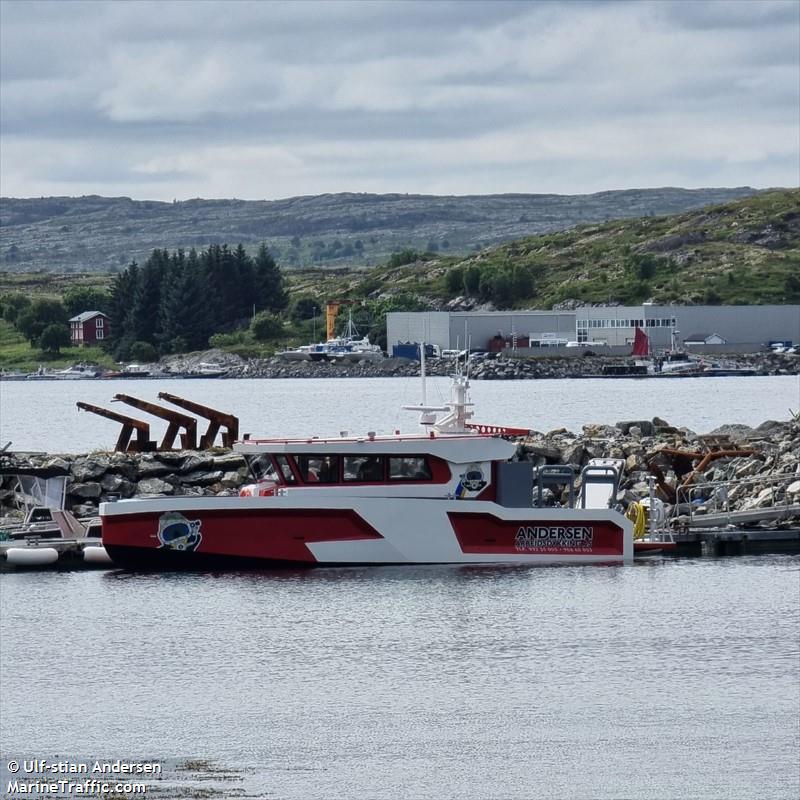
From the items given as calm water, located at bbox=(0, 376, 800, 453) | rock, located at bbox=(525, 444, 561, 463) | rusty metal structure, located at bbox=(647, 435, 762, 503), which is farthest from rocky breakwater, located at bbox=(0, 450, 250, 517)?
calm water, located at bbox=(0, 376, 800, 453)

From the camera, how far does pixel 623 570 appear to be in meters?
40.5

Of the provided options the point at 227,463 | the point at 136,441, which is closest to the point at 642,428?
the point at 136,441

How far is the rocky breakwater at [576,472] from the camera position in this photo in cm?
4738

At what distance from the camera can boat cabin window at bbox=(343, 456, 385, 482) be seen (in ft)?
129

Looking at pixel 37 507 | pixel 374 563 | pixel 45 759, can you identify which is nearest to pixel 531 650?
pixel 374 563

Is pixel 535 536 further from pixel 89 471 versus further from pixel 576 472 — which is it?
pixel 89 471

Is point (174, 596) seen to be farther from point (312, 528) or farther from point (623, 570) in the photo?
point (623, 570)

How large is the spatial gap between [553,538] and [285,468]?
21.1 feet

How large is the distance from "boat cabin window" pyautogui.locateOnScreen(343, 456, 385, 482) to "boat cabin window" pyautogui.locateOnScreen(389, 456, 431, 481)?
250mm

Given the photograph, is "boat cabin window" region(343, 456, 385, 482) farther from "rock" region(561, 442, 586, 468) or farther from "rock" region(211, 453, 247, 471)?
"rock" region(561, 442, 586, 468)

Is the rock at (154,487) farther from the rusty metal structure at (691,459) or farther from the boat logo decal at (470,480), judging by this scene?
the rusty metal structure at (691,459)

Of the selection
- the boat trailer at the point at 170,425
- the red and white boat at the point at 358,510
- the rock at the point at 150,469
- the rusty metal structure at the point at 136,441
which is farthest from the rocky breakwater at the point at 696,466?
the rusty metal structure at the point at 136,441

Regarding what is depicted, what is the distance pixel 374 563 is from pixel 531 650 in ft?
26.5

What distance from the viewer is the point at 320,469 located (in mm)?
39406
